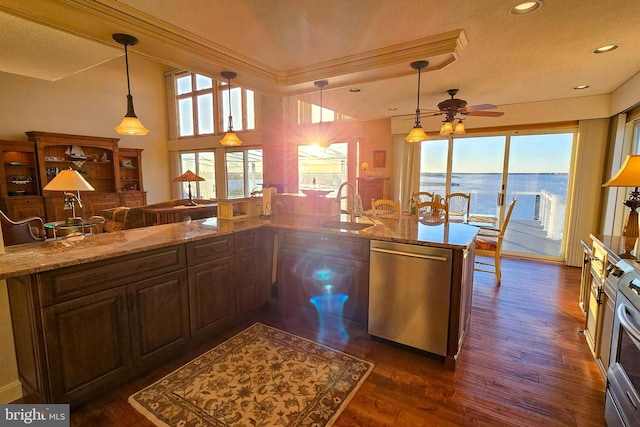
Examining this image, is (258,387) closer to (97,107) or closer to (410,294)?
(410,294)

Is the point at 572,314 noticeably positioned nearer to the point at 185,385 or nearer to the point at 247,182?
the point at 185,385

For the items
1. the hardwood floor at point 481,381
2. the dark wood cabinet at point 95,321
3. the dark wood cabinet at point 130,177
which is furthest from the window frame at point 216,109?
the dark wood cabinet at point 95,321

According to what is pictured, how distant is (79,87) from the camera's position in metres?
7.20

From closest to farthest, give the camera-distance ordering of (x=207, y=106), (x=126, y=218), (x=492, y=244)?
(x=492, y=244) → (x=126, y=218) → (x=207, y=106)

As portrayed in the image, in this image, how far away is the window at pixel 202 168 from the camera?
352 inches

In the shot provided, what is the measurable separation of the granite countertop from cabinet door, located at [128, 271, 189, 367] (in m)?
0.28

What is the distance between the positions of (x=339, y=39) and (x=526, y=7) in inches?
53.0

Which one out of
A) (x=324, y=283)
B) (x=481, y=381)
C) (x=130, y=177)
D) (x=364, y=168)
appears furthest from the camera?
(x=130, y=177)

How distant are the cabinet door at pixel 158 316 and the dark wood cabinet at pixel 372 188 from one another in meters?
4.26

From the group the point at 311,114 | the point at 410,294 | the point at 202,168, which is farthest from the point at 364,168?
the point at 202,168

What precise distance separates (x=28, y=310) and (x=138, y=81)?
8886mm

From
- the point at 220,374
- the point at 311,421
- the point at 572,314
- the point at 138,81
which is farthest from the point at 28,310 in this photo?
the point at 138,81

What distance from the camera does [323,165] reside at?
23.0 feet

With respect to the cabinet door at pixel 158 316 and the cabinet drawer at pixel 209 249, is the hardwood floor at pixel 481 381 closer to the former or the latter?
the cabinet door at pixel 158 316
